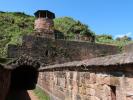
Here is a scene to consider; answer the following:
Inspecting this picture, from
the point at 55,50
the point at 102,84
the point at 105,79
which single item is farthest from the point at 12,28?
the point at 105,79

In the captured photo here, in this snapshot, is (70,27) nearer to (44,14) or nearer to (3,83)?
(44,14)

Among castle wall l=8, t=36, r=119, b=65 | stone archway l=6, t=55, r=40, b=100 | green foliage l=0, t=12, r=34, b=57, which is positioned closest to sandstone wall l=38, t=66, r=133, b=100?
stone archway l=6, t=55, r=40, b=100

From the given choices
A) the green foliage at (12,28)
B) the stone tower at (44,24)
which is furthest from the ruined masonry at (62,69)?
the green foliage at (12,28)

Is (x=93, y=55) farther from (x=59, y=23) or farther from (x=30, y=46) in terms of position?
(x=59, y=23)

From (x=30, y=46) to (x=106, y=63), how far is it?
18662 millimetres

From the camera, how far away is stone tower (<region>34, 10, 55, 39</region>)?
85.0ft

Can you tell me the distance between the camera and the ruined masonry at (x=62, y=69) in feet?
13.4

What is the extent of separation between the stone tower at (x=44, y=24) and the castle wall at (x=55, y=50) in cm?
248

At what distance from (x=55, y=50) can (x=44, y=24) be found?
4219 mm

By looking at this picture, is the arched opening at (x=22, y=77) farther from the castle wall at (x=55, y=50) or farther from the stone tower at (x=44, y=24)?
the stone tower at (x=44, y=24)

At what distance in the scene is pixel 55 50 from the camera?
23.5 meters

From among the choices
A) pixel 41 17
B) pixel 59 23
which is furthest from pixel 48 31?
pixel 59 23

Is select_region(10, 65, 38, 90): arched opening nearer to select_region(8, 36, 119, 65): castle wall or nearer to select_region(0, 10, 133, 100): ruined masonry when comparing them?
select_region(0, 10, 133, 100): ruined masonry

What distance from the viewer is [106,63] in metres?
4.07
